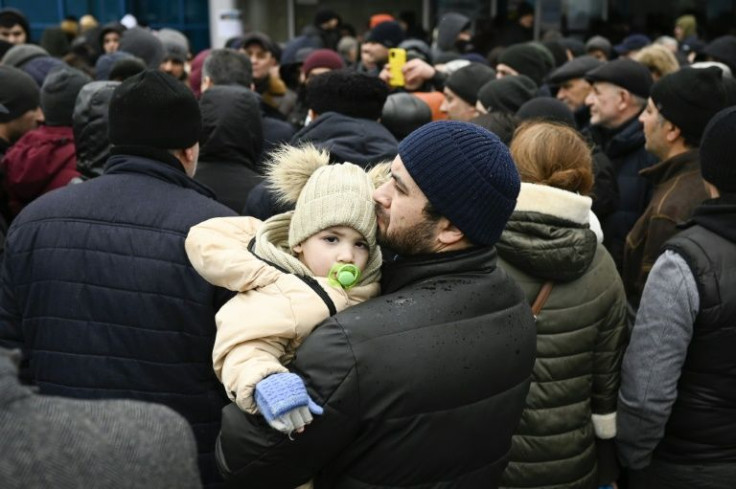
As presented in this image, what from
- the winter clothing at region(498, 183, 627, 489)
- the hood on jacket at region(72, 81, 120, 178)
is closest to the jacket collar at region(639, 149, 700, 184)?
the winter clothing at region(498, 183, 627, 489)

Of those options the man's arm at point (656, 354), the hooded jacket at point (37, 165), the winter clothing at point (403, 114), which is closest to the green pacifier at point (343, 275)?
the man's arm at point (656, 354)

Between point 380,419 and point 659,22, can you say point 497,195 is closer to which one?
point 380,419

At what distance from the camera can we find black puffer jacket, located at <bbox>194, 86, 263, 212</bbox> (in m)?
3.96

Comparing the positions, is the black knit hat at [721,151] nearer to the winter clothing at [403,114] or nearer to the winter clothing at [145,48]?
the winter clothing at [403,114]

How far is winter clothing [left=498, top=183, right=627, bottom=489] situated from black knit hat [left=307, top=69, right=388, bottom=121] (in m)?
1.37

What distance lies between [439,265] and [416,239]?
92 millimetres

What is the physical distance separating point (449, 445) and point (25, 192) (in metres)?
3.14

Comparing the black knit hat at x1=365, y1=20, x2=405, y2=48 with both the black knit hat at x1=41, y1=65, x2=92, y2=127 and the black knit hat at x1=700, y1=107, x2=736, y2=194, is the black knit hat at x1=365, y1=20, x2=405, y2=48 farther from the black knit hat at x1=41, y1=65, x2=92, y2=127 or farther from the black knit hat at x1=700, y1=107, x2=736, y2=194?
the black knit hat at x1=700, y1=107, x2=736, y2=194

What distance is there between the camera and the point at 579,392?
283cm

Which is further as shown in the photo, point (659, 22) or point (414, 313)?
point (659, 22)

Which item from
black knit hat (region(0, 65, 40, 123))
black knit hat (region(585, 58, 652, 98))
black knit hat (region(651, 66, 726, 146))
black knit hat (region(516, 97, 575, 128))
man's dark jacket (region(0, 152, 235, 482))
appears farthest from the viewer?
black knit hat (region(585, 58, 652, 98))

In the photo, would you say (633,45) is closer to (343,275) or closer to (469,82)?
(469,82)

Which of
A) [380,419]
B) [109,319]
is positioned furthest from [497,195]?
[109,319]

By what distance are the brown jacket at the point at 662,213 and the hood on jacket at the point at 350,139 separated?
119cm
